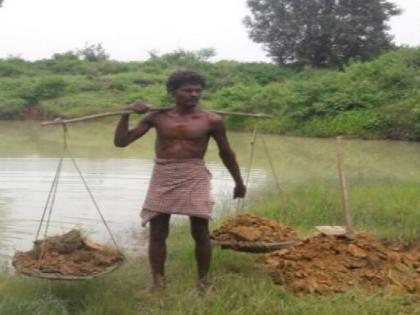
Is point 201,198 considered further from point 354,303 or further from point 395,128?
point 395,128

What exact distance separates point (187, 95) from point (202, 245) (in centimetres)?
88

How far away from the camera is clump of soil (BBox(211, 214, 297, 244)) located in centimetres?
413

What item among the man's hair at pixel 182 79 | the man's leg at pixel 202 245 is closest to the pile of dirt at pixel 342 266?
the man's leg at pixel 202 245

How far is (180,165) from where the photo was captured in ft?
12.0

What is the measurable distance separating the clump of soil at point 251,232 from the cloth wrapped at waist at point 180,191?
0.55 meters

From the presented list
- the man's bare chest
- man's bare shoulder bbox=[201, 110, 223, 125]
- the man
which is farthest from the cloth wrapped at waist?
man's bare shoulder bbox=[201, 110, 223, 125]

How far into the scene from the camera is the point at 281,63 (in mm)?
25719

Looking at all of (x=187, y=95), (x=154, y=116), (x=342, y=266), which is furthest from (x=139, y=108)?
(x=342, y=266)

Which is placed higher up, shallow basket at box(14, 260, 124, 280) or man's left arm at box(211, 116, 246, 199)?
man's left arm at box(211, 116, 246, 199)

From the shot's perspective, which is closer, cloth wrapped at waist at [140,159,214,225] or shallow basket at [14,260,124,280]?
shallow basket at [14,260,124,280]

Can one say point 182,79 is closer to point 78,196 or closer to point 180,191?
point 180,191

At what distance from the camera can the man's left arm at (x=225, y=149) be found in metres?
3.72

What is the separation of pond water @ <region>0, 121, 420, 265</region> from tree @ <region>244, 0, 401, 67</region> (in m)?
8.93

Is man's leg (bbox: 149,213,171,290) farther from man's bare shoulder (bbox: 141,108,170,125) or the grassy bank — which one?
man's bare shoulder (bbox: 141,108,170,125)
